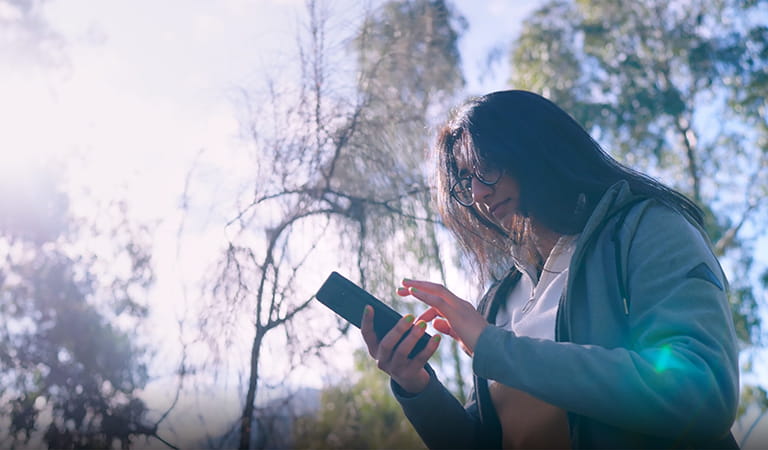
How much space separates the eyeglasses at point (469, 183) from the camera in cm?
134

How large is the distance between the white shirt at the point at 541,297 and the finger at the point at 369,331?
0.35 meters

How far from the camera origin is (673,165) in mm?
7969

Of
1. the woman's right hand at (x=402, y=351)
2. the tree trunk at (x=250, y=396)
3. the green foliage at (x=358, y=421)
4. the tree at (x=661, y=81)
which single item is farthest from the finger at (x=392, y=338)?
the tree at (x=661, y=81)

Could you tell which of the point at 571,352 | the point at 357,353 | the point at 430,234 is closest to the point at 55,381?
the point at 357,353

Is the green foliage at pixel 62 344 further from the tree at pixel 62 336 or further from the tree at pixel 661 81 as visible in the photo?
the tree at pixel 661 81

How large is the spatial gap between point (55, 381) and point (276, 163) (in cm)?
164

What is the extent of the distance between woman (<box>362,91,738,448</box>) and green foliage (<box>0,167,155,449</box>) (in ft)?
4.94

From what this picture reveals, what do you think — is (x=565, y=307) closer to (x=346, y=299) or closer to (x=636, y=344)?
(x=636, y=344)

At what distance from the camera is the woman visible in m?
0.87

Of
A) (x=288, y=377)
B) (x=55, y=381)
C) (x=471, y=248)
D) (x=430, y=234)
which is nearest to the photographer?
(x=471, y=248)

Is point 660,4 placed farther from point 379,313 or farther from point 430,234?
point 379,313

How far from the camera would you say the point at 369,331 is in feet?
4.28

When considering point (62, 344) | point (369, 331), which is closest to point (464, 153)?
point (369, 331)

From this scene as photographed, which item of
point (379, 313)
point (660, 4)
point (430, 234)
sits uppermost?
point (660, 4)
